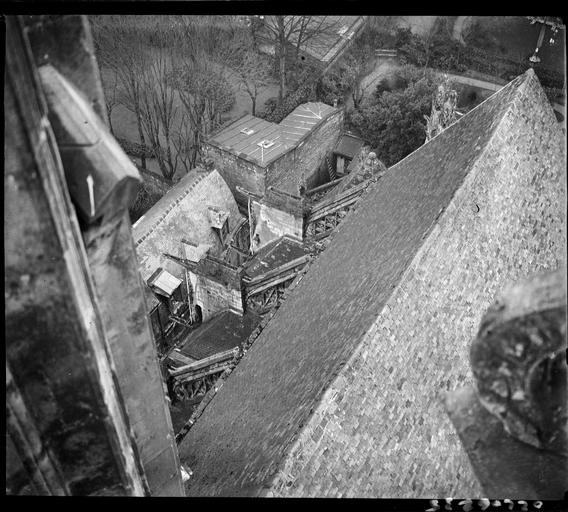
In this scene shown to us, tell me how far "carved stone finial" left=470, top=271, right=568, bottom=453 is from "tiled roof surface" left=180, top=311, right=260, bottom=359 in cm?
1146

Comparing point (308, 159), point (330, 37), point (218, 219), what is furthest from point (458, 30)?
point (218, 219)

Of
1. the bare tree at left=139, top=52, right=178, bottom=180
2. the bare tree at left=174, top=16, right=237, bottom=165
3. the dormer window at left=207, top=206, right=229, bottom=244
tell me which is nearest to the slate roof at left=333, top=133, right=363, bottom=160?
the bare tree at left=174, top=16, right=237, bottom=165

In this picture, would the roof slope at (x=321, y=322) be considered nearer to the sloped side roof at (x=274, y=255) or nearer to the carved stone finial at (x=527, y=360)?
the sloped side roof at (x=274, y=255)

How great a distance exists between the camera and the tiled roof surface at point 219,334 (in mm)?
15219

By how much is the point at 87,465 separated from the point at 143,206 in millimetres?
19780

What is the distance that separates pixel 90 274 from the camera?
4168 mm

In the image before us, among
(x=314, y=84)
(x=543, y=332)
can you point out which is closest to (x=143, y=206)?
(x=314, y=84)

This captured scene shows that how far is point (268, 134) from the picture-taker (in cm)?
2338

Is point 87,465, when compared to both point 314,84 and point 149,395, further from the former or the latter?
point 314,84

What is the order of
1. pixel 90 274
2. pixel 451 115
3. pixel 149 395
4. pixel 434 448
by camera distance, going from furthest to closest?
pixel 451 115, pixel 434 448, pixel 149 395, pixel 90 274

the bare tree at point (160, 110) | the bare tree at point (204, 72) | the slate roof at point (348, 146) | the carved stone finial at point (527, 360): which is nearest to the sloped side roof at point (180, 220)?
the bare tree at point (160, 110)

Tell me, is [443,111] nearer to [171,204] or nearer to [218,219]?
[218,219]

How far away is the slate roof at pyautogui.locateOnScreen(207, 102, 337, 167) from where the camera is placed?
22.4 m

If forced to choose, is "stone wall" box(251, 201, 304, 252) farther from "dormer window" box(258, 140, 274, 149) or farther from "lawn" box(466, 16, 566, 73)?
"lawn" box(466, 16, 566, 73)
